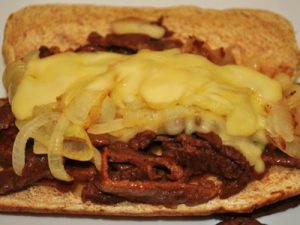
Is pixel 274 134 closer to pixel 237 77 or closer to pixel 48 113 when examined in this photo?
pixel 237 77

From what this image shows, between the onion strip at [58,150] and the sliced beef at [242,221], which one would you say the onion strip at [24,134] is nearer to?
the onion strip at [58,150]

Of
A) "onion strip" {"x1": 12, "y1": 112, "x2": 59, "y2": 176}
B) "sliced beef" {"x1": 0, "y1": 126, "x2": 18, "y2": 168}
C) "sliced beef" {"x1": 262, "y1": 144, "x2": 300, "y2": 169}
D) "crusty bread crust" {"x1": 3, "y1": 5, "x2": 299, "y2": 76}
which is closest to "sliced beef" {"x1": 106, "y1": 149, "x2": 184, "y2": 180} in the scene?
"onion strip" {"x1": 12, "y1": 112, "x2": 59, "y2": 176}

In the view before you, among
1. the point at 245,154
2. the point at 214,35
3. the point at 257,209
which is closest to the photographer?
the point at 245,154

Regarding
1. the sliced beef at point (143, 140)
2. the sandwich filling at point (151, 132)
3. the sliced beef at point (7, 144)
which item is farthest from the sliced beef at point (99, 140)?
the sliced beef at point (7, 144)

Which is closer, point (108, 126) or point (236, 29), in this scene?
point (108, 126)

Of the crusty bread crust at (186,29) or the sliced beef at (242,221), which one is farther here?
the crusty bread crust at (186,29)

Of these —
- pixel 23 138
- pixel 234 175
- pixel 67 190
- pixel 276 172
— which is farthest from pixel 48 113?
pixel 276 172
